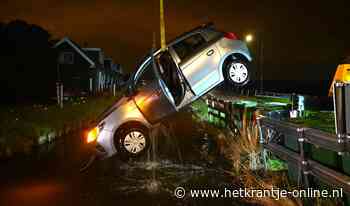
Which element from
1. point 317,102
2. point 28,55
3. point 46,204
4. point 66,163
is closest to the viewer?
point 46,204

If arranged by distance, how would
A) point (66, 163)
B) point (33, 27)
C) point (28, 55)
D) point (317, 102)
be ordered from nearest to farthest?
point (66, 163), point (317, 102), point (28, 55), point (33, 27)

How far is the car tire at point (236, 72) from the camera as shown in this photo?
10.1 m

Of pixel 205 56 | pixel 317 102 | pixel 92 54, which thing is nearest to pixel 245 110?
pixel 205 56

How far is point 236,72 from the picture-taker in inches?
399

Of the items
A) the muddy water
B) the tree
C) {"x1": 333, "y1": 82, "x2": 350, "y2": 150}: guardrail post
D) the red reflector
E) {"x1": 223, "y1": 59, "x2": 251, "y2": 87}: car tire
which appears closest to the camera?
{"x1": 333, "y1": 82, "x2": 350, "y2": 150}: guardrail post

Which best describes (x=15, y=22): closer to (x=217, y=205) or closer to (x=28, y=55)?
(x=28, y=55)

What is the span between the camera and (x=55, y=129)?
1680 cm

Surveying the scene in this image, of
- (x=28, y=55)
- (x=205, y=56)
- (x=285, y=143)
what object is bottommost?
(x=285, y=143)

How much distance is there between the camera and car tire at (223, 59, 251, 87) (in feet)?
33.0

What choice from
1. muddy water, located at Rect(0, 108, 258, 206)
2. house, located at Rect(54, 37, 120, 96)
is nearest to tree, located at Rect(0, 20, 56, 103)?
house, located at Rect(54, 37, 120, 96)

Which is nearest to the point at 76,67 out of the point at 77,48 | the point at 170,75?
the point at 77,48

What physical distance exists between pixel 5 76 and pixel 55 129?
14.1 meters

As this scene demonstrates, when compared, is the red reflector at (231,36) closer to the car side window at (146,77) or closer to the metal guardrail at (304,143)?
the car side window at (146,77)

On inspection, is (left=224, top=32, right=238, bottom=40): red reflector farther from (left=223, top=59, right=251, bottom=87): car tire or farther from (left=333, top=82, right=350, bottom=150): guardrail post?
(left=333, top=82, right=350, bottom=150): guardrail post
